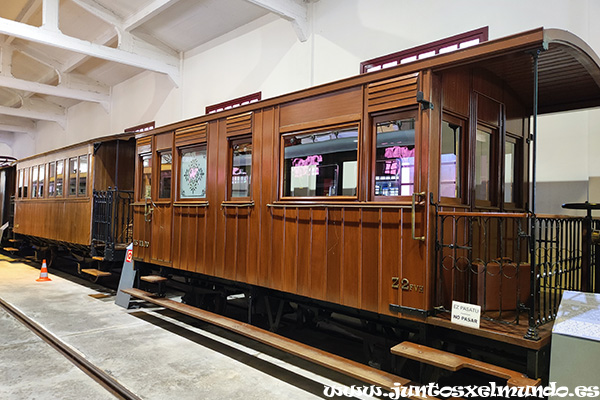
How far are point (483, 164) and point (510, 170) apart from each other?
2.54 ft

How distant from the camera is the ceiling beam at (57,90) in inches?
535

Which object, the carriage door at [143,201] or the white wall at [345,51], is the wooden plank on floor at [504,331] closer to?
the white wall at [345,51]

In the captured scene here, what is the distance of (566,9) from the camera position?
193 inches

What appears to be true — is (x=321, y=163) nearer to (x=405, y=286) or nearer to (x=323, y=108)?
(x=323, y=108)

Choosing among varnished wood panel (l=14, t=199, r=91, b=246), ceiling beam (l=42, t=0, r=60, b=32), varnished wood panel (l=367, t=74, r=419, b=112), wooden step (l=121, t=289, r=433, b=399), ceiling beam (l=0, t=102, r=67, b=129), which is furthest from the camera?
ceiling beam (l=0, t=102, r=67, b=129)

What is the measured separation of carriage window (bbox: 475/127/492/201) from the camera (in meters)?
4.05

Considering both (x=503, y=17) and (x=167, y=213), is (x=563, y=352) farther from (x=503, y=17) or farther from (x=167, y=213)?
(x=167, y=213)

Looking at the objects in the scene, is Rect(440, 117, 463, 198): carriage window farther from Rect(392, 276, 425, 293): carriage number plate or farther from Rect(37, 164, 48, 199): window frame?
Rect(37, 164, 48, 199): window frame

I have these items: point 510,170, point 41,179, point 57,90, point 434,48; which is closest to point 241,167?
point 510,170

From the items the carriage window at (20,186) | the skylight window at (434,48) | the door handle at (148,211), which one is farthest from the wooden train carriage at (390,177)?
the carriage window at (20,186)

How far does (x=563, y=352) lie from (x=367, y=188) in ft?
6.29

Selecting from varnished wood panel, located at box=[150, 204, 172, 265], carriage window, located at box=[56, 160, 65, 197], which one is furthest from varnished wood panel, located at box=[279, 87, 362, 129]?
carriage window, located at box=[56, 160, 65, 197]

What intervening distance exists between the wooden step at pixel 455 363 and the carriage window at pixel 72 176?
29.1 ft

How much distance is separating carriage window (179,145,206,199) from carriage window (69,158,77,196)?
4759mm
